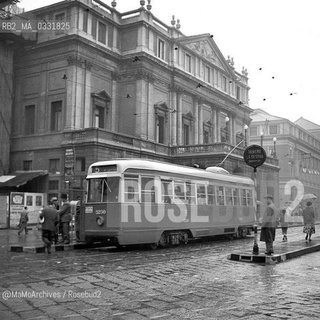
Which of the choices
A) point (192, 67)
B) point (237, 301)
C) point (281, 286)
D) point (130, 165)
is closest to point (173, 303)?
point (237, 301)

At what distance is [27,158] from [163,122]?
44.5 feet

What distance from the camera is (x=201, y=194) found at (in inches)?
731

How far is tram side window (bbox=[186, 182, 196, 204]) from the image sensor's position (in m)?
17.8

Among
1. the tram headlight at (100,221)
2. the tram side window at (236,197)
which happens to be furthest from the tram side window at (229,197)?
the tram headlight at (100,221)

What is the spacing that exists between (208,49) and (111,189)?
38.0m

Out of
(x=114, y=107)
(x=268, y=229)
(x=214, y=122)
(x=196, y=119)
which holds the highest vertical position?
(x=214, y=122)

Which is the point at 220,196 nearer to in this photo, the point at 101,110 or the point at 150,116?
the point at 101,110

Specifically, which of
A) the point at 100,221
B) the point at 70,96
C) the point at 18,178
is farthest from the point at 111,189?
the point at 70,96

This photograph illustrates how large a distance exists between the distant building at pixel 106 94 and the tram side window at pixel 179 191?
47.5 feet

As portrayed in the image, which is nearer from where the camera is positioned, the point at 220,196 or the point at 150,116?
the point at 220,196

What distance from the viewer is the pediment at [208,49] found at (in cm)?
4684

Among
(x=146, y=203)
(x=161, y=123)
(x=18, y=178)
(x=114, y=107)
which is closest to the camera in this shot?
(x=146, y=203)

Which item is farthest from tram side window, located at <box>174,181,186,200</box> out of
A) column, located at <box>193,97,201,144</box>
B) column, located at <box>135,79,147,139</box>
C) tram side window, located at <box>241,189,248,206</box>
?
column, located at <box>193,97,201,144</box>

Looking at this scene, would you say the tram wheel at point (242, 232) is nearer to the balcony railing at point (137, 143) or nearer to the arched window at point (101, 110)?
the balcony railing at point (137, 143)
